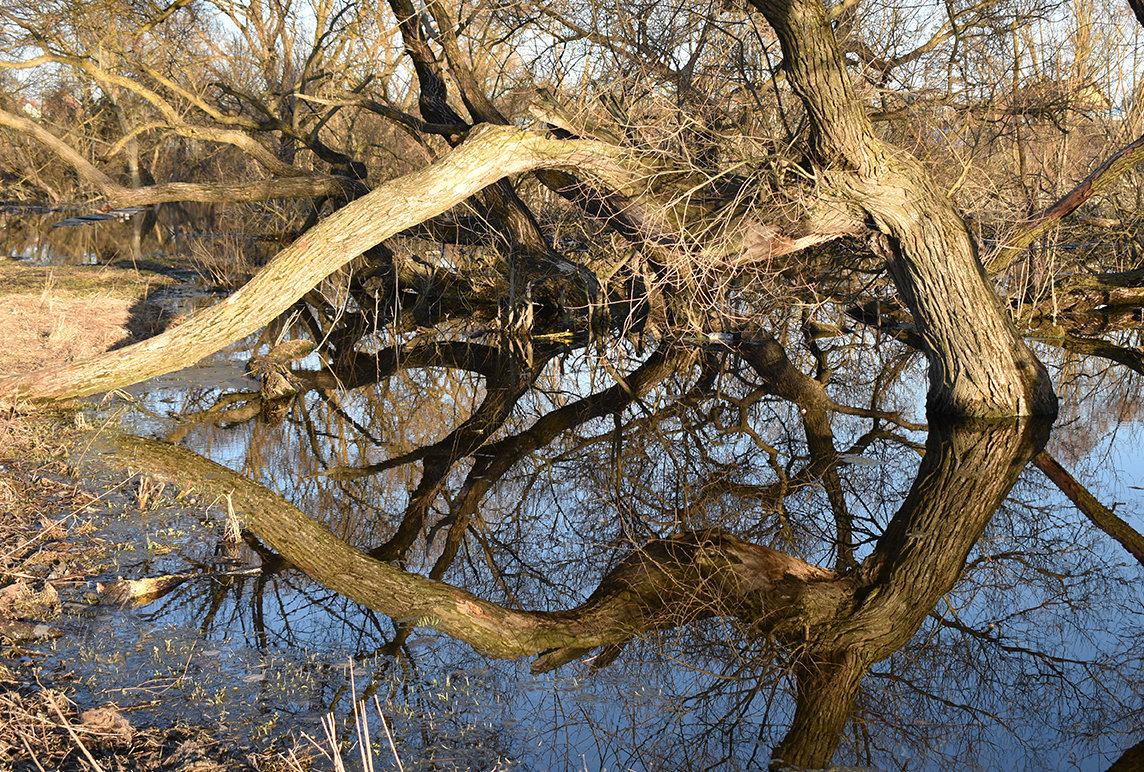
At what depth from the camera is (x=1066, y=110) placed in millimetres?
9828

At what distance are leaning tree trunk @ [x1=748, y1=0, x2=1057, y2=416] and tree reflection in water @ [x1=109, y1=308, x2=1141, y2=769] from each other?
34 cm

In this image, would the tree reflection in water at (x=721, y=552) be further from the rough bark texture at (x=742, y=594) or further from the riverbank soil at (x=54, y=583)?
the riverbank soil at (x=54, y=583)

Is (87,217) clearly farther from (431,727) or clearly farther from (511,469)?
(431,727)

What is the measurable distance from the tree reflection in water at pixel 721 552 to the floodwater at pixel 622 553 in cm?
2

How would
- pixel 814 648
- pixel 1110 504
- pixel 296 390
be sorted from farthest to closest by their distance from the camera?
1. pixel 296 390
2. pixel 1110 504
3. pixel 814 648

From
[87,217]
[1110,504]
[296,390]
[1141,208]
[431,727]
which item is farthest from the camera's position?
[87,217]

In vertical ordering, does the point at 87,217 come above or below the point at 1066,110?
below

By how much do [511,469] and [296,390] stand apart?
311 centimetres

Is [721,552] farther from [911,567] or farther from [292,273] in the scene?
[292,273]

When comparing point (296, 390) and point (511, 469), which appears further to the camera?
point (296, 390)

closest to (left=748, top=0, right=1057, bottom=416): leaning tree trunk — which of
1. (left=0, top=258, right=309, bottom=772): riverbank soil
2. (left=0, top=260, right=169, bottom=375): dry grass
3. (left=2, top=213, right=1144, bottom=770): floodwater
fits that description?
(left=2, top=213, right=1144, bottom=770): floodwater

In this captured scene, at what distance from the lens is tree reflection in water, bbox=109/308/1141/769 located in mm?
3781

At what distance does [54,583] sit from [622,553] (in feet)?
9.27

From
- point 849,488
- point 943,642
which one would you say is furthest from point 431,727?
point 849,488
